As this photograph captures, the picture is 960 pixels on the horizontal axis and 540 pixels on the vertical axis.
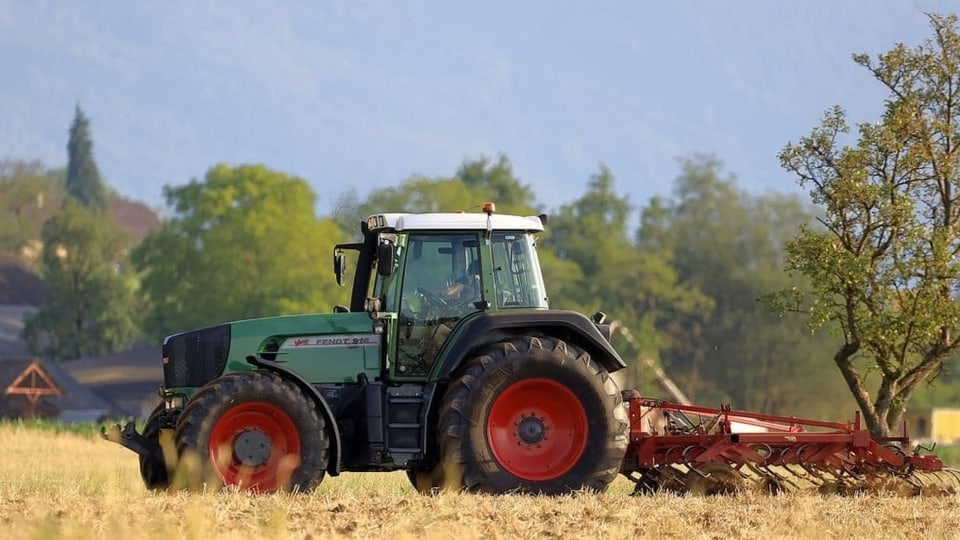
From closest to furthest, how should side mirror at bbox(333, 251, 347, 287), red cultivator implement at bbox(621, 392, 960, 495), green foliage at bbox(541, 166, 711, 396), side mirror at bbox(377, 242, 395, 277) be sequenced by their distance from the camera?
side mirror at bbox(377, 242, 395, 277)
side mirror at bbox(333, 251, 347, 287)
red cultivator implement at bbox(621, 392, 960, 495)
green foliage at bbox(541, 166, 711, 396)

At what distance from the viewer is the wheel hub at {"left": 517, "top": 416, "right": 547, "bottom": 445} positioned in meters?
14.4

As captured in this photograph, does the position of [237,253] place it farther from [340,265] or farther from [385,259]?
[385,259]

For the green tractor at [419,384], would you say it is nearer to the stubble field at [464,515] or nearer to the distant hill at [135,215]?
the stubble field at [464,515]

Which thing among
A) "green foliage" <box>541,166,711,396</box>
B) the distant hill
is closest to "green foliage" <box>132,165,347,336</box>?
"green foliage" <box>541,166,711,396</box>

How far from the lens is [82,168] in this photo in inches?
6531

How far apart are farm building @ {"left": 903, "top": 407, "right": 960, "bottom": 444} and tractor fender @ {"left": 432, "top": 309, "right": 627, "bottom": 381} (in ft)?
174

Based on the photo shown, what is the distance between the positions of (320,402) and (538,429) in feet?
6.39

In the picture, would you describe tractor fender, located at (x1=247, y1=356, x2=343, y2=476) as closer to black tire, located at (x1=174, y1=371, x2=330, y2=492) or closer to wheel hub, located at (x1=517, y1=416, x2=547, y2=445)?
black tire, located at (x1=174, y1=371, x2=330, y2=492)

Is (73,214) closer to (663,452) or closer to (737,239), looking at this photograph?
(737,239)

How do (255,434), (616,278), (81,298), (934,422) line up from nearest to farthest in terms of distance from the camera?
(255,434)
(934,422)
(616,278)
(81,298)

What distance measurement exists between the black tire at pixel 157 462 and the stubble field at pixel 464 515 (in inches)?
6.3

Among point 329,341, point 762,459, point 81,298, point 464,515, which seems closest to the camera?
point 464,515

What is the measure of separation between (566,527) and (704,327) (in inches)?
2356

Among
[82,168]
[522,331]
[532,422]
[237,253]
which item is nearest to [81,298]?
[237,253]
